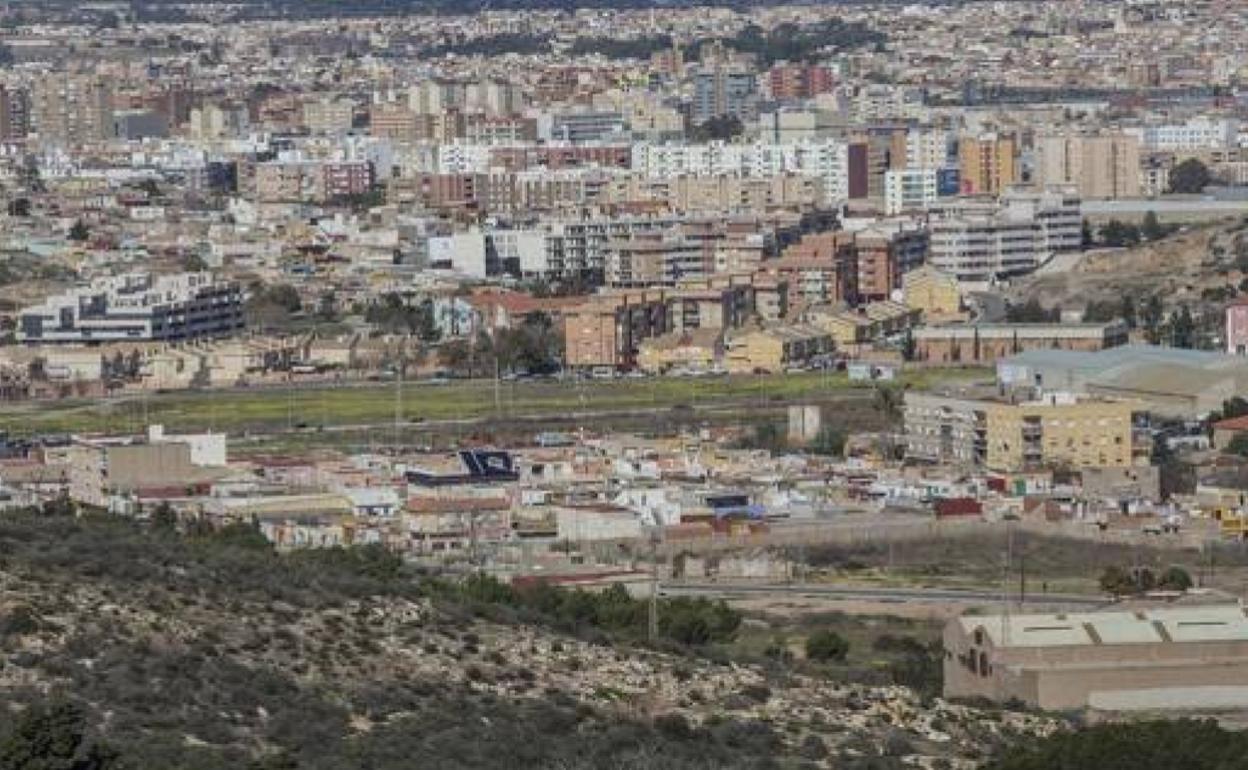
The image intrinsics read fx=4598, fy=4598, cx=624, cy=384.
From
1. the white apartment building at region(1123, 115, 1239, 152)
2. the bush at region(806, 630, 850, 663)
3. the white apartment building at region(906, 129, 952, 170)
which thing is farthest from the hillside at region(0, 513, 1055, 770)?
the white apartment building at region(1123, 115, 1239, 152)

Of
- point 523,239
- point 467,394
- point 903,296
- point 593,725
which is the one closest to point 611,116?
point 523,239

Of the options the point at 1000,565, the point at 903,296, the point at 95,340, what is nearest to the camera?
the point at 1000,565

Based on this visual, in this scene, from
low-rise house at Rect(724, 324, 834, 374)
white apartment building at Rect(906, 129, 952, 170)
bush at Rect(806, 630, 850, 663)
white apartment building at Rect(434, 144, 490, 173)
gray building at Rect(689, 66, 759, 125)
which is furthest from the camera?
gray building at Rect(689, 66, 759, 125)

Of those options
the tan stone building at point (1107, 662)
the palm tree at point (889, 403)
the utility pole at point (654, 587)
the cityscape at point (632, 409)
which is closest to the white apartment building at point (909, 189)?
the cityscape at point (632, 409)

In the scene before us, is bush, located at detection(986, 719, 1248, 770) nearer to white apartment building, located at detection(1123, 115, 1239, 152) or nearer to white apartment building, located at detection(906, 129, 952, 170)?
white apartment building, located at detection(906, 129, 952, 170)

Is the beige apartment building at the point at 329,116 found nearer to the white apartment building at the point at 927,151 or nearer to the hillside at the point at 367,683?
the white apartment building at the point at 927,151

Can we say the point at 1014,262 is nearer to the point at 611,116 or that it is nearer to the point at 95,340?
the point at 95,340
